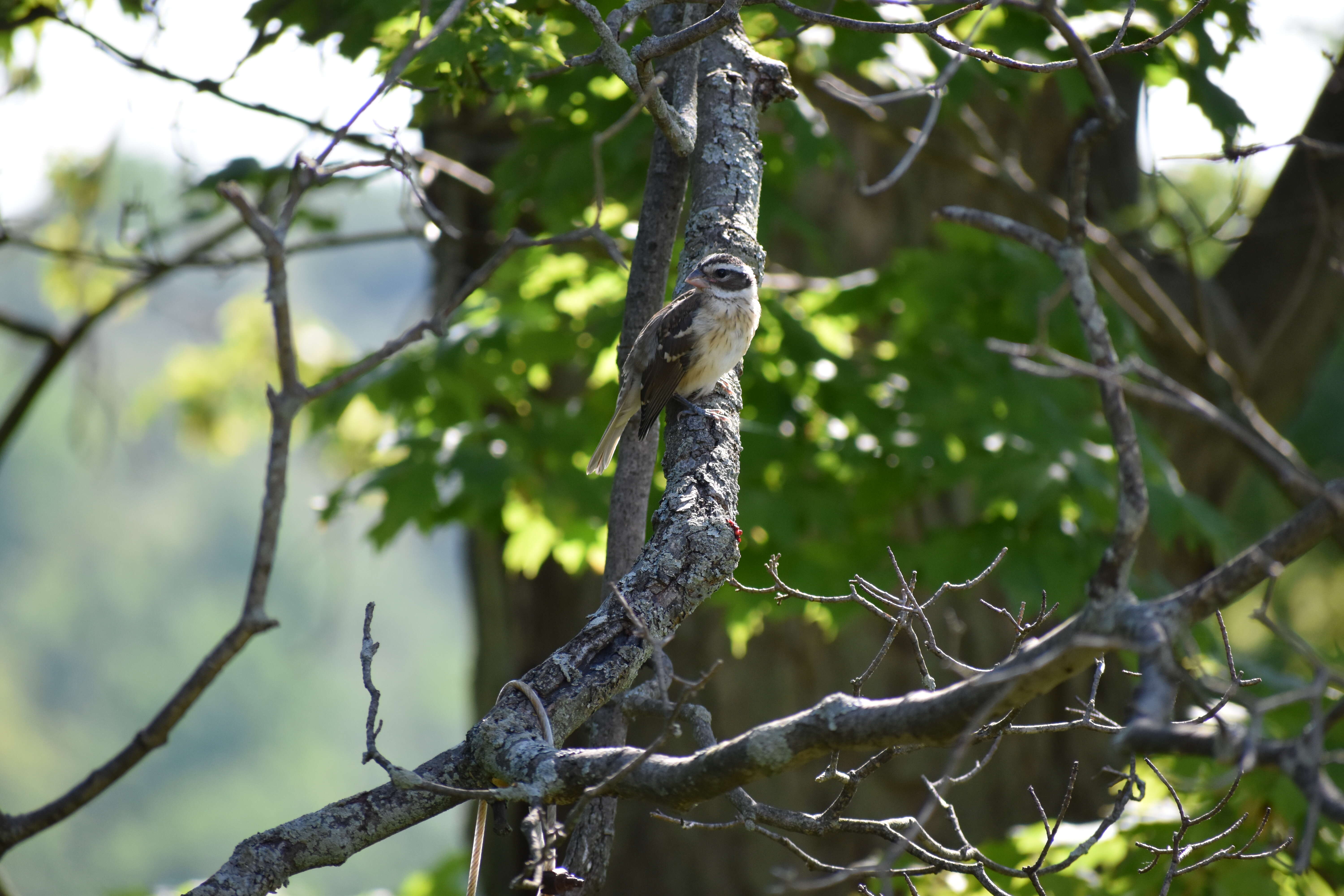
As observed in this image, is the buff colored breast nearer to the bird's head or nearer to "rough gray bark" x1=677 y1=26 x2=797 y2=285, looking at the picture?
the bird's head

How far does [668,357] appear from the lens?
11.0 ft

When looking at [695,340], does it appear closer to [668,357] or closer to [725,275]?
[668,357]

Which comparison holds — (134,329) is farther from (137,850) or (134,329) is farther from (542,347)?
(542,347)

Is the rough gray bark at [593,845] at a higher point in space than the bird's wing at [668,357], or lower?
lower

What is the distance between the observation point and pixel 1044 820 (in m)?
2.25

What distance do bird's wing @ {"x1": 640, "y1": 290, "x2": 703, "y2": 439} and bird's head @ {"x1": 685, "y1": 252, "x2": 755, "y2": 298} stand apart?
0.13 meters

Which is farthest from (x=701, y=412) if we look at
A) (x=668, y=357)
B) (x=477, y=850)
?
(x=477, y=850)

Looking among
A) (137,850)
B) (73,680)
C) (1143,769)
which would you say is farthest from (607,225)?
(73,680)

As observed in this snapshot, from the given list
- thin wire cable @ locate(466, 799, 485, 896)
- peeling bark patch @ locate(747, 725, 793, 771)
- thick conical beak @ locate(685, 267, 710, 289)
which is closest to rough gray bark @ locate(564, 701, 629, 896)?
thin wire cable @ locate(466, 799, 485, 896)

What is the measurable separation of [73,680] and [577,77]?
106m

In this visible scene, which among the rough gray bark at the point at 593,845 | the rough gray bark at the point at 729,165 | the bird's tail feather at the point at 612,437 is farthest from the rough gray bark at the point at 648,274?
the bird's tail feather at the point at 612,437

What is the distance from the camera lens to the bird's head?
2906 millimetres

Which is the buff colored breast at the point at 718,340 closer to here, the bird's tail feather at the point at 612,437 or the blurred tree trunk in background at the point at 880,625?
the bird's tail feather at the point at 612,437

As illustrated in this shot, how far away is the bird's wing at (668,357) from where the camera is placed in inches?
127
